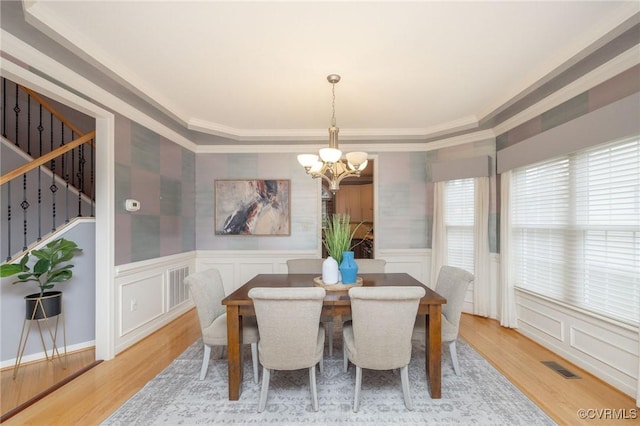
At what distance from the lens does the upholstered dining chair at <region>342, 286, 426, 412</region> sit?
181 centimetres

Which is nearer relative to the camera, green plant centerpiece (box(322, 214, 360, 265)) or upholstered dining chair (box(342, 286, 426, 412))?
upholstered dining chair (box(342, 286, 426, 412))

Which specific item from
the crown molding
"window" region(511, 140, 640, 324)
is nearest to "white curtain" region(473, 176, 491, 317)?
"window" region(511, 140, 640, 324)

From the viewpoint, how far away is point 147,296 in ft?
10.6

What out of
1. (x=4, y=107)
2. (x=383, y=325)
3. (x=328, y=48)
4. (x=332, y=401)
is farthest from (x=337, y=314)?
(x=4, y=107)

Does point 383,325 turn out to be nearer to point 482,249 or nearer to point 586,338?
point 586,338

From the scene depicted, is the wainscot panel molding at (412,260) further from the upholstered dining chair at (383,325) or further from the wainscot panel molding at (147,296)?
the wainscot panel molding at (147,296)

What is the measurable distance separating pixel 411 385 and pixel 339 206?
5.76m

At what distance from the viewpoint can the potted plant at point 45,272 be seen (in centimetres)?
235

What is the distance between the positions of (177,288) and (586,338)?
14.6ft

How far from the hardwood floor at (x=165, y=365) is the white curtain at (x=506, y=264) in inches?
8.1

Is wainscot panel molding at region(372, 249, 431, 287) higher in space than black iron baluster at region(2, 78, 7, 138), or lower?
lower

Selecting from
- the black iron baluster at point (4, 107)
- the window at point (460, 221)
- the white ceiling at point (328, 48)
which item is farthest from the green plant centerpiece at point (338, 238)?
the black iron baluster at point (4, 107)

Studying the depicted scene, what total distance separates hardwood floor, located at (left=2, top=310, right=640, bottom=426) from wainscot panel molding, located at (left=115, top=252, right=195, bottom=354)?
17 cm

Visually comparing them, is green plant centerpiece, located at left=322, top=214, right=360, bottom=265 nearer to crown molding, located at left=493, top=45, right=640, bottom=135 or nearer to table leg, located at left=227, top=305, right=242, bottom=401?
table leg, located at left=227, top=305, right=242, bottom=401
